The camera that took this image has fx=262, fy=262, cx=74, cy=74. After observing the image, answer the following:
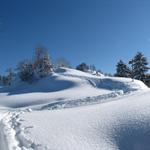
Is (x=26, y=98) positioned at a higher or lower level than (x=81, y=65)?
lower

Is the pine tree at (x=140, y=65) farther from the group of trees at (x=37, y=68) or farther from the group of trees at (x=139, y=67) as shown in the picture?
the group of trees at (x=37, y=68)

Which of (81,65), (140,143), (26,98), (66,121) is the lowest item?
(140,143)

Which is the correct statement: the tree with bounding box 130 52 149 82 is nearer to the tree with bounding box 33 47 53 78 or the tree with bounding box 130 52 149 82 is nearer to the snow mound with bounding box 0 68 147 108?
the snow mound with bounding box 0 68 147 108

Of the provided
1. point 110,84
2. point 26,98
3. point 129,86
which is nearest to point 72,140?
point 26,98

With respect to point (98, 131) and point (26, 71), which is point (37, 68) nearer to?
point (26, 71)

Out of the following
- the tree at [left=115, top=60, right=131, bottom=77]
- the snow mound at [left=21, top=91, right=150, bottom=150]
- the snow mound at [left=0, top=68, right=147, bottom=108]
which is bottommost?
the snow mound at [left=21, top=91, right=150, bottom=150]

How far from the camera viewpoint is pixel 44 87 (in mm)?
51625

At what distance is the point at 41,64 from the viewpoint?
61.2 meters

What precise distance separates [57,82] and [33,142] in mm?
40578

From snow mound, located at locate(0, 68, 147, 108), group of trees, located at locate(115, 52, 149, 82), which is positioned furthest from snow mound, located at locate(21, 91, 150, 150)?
group of trees, located at locate(115, 52, 149, 82)

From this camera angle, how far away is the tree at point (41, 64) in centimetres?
6030

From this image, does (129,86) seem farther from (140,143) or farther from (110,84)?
(140,143)

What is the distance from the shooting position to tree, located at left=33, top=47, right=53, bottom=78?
60303 millimetres

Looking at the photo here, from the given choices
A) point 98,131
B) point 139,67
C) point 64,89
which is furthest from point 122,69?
point 98,131
